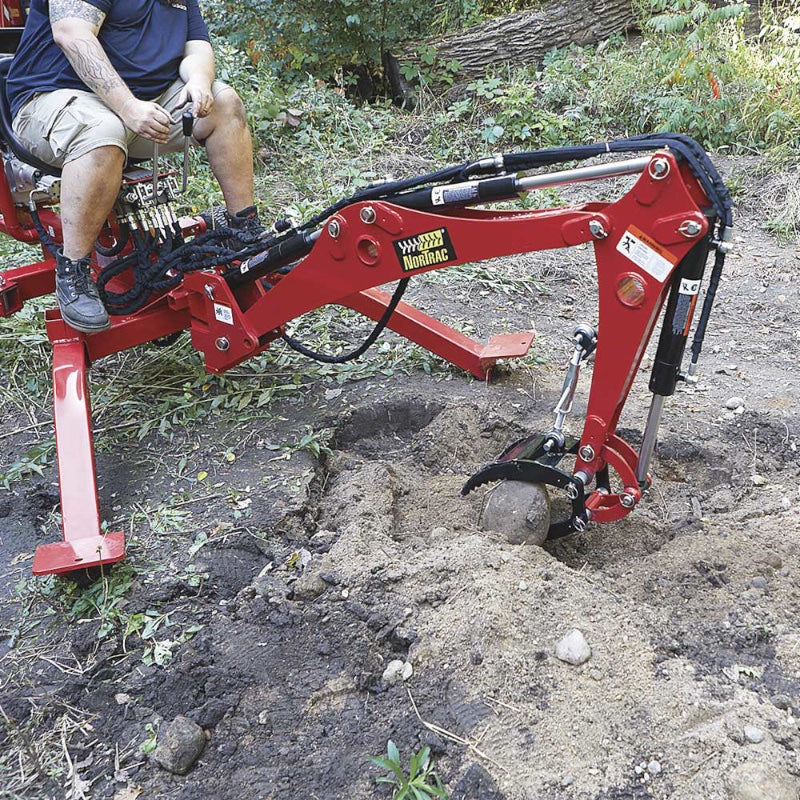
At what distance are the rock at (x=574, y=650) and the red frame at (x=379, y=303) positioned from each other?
480 millimetres

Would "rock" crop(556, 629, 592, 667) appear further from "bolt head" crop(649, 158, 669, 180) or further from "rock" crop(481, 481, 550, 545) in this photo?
"bolt head" crop(649, 158, 669, 180)

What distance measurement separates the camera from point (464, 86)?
294 inches

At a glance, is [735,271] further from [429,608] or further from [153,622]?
[153,622]

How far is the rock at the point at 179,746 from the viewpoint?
2275 millimetres

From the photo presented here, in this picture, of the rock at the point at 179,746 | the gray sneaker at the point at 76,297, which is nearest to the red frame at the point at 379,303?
the gray sneaker at the point at 76,297

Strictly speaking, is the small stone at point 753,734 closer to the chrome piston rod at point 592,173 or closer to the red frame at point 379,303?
the red frame at point 379,303

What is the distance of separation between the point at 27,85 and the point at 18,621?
2116 mm

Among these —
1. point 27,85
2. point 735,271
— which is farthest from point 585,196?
point 27,85

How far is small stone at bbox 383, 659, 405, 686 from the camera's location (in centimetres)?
246

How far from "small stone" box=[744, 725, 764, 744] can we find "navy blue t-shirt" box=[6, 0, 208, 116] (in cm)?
322

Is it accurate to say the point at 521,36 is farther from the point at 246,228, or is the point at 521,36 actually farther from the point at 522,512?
the point at 522,512

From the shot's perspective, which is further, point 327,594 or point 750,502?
point 750,502

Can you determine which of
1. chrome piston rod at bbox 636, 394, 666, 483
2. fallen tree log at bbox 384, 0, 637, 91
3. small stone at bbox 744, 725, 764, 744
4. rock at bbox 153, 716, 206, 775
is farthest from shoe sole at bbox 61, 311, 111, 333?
fallen tree log at bbox 384, 0, 637, 91

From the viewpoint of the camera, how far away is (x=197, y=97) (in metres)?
3.45
